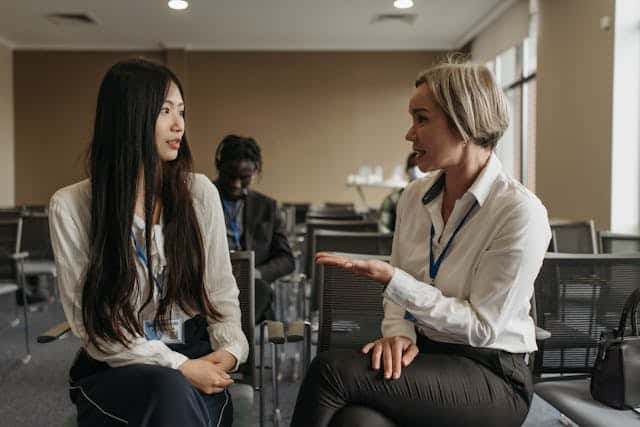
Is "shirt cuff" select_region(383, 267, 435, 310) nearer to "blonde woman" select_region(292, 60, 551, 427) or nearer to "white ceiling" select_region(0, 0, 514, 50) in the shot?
"blonde woman" select_region(292, 60, 551, 427)

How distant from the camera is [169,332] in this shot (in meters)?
1.69

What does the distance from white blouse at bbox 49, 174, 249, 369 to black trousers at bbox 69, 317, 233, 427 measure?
0.09 m

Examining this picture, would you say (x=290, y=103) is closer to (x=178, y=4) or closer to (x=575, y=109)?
(x=178, y=4)

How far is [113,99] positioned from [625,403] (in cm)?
156

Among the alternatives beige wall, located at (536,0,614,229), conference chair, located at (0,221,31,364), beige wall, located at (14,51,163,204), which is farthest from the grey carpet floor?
beige wall, located at (14,51,163,204)

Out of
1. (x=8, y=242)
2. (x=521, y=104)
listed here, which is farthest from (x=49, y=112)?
(x=521, y=104)

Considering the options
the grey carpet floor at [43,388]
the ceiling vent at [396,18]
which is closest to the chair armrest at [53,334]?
the grey carpet floor at [43,388]

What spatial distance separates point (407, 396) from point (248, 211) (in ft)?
6.46

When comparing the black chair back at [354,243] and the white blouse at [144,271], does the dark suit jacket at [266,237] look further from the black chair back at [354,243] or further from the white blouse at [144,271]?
the white blouse at [144,271]

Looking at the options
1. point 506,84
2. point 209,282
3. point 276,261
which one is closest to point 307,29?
point 506,84

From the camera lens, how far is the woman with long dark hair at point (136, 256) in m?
1.54

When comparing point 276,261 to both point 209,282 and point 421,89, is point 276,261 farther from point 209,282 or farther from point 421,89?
point 421,89

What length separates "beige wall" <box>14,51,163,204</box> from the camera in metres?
10.5

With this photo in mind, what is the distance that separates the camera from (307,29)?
922 centimetres
